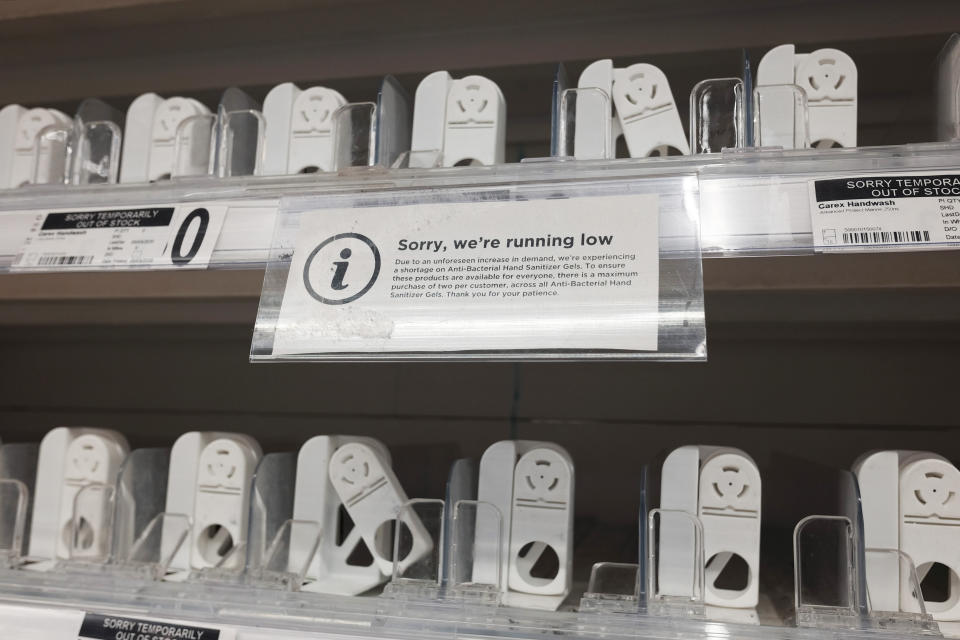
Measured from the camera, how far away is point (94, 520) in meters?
0.95

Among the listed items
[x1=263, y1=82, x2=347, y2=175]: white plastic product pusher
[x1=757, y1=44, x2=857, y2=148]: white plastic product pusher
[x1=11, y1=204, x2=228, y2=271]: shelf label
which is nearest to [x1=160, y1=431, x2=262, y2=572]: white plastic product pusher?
[x1=11, y1=204, x2=228, y2=271]: shelf label

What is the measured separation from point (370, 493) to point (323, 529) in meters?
0.07

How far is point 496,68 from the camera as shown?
114 cm

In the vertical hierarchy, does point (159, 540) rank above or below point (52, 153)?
below

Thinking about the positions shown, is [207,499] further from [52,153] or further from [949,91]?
[949,91]

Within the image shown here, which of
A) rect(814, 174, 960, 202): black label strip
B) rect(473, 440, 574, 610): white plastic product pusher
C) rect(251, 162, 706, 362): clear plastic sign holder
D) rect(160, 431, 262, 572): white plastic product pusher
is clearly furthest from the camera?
rect(160, 431, 262, 572): white plastic product pusher

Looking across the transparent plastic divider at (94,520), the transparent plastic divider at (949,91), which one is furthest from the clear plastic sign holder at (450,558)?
the transparent plastic divider at (949,91)

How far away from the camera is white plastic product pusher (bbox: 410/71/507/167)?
96cm

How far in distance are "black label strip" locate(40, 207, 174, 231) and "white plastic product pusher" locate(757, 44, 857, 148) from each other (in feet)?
2.14

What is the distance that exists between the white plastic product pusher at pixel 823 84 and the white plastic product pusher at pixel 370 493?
1.92 feet

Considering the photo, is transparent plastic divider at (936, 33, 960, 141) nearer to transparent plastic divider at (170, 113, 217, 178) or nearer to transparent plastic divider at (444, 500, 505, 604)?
transparent plastic divider at (444, 500, 505, 604)

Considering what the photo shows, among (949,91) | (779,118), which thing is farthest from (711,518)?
(949,91)

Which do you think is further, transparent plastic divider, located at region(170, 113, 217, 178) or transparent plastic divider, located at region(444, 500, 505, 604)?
transparent plastic divider, located at region(170, 113, 217, 178)

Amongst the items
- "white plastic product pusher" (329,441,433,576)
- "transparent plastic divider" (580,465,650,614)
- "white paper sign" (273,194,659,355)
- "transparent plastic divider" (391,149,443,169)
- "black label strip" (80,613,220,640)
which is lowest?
"black label strip" (80,613,220,640)
